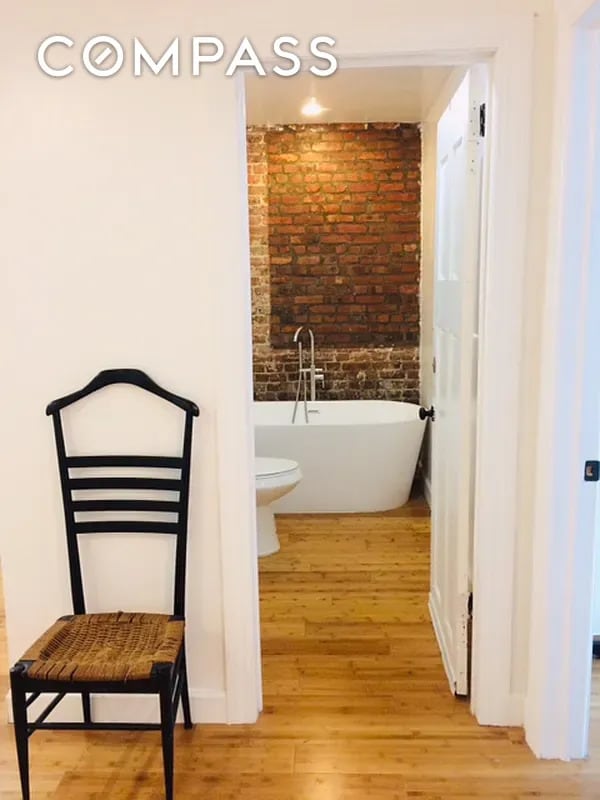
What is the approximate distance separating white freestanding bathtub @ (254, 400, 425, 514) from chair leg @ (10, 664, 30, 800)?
249 cm

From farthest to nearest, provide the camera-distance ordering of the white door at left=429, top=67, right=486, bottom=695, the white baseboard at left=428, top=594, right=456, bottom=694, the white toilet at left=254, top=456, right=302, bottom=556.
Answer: the white toilet at left=254, top=456, right=302, bottom=556, the white baseboard at left=428, top=594, right=456, bottom=694, the white door at left=429, top=67, right=486, bottom=695

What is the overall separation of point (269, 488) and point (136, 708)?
136 cm

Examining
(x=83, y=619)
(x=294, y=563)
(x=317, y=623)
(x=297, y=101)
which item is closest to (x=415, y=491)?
(x=294, y=563)

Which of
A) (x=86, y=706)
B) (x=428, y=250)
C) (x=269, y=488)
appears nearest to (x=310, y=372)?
(x=428, y=250)

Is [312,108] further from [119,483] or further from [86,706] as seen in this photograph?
[86,706]

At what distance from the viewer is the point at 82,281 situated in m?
2.09

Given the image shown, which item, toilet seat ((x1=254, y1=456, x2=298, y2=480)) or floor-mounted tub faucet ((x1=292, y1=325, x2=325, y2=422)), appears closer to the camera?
toilet seat ((x1=254, y1=456, x2=298, y2=480))

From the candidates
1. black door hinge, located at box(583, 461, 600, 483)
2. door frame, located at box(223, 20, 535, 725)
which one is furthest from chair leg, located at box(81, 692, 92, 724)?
black door hinge, located at box(583, 461, 600, 483)

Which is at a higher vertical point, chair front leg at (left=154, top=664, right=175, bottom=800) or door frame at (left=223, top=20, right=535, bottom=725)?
door frame at (left=223, top=20, right=535, bottom=725)

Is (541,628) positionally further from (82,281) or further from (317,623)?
(82,281)

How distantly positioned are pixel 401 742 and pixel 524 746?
374mm

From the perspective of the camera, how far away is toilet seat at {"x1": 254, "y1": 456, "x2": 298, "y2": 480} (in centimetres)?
346

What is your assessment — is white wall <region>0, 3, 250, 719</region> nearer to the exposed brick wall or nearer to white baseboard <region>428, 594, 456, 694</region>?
white baseboard <region>428, 594, 456, 694</region>

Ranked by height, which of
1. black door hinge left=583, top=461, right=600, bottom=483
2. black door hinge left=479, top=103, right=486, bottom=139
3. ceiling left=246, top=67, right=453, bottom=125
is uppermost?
ceiling left=246, top=67, right=453, bottom=125
